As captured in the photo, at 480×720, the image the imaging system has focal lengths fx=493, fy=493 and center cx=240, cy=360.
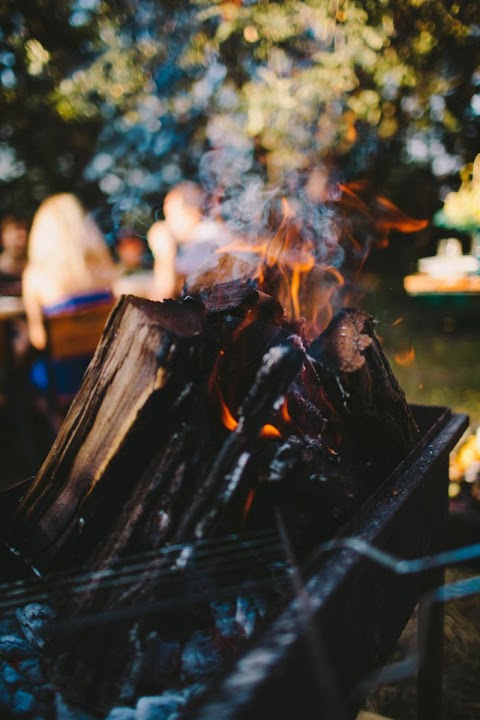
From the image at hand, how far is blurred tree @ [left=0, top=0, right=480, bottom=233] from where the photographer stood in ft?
14.3

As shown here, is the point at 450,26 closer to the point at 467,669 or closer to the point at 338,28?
the point at 338,28

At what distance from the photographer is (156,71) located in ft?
19.3

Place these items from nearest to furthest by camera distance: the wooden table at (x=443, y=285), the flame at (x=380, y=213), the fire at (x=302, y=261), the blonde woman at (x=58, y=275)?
1. the fire at (x=302, y=261)
2. the blonde woman at (x=58, y=275)
3. the flame at (x=380, y=213)
4. the wooden table at (x=443, y=285)

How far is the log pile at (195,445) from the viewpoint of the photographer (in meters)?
1.35

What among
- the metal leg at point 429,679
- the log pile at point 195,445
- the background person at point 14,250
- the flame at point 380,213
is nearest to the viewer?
the log pile at point 195,445

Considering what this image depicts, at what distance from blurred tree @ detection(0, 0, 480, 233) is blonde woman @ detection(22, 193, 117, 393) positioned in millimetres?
1493

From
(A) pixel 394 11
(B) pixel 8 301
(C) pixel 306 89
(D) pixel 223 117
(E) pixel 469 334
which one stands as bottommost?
(B) pixel 8 301

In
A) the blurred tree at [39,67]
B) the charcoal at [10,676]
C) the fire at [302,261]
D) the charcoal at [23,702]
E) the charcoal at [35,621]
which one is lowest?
the charcoal at [23,702]

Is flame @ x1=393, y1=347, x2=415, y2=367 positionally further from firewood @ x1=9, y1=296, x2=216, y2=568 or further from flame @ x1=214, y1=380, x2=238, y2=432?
firewood @ x1=9, y1=296, x2=216, y2=568

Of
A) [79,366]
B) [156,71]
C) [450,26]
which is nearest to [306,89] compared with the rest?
[450,26]

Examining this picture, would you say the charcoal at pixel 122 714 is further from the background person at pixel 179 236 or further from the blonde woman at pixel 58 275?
the blonde woman at pixel 58 275

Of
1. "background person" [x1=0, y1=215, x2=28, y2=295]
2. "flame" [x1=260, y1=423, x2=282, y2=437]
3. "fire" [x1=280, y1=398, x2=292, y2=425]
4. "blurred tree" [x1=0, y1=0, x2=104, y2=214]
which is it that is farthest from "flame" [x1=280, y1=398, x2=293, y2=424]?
"blurred tree" [x1=0, y1=0, x2=104, y2=214]

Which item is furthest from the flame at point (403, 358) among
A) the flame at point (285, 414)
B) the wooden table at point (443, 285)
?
the flame at point (285, 414)

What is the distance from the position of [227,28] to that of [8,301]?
3496mm
